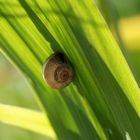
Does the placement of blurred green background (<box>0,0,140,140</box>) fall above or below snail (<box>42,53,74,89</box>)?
below

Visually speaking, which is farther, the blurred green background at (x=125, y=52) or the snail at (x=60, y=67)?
the blurred green background at (x=125, y=52)

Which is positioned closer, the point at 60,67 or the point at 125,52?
the point at 60,67

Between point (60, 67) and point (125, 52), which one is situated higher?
point (60, 67)

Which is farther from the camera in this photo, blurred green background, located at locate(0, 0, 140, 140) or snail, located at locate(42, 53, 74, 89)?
blurred green background, located at locate(0, 0, 140, 140)

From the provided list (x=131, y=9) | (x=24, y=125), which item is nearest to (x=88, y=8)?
(x=24, y=125)

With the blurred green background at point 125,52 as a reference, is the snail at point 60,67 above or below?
above

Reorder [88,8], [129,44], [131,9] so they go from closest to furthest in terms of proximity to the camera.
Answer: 1. [88,8]
2. [129,44]
3. [131,9]

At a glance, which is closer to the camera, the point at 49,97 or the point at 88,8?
the point at 88,8

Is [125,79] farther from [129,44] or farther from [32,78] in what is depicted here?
[129,44]
